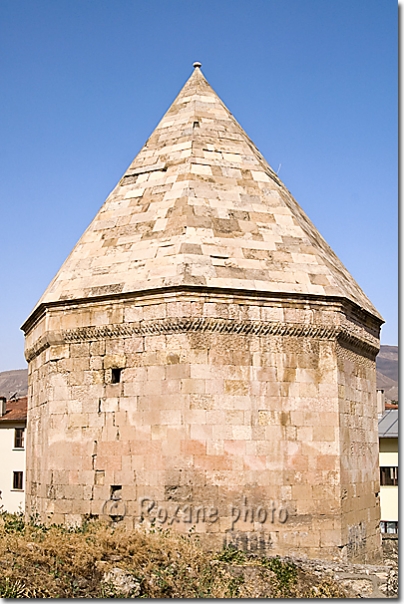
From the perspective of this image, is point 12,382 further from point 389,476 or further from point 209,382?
point 209,382

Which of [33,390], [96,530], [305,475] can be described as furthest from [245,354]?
[33,390]

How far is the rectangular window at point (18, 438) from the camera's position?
97.1ft

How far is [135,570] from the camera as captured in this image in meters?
7.93

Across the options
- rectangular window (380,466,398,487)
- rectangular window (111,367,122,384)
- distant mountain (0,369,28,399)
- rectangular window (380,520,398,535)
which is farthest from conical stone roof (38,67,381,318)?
distant mountain (0,369,28,399)

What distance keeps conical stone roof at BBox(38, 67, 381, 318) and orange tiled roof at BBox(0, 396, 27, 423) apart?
19.5m

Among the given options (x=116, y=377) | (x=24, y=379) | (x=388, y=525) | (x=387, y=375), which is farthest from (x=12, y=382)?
(x=116, y=377)

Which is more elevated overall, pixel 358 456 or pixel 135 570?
pixel 358 456

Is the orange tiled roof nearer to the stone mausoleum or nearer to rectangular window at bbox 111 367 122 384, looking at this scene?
the stone mausoleum

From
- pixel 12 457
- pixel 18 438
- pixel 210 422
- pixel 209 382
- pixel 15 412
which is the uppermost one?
pixel 209 382

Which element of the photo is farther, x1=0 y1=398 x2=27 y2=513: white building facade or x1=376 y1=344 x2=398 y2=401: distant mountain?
x1=376 y1=344 x2=398 y2=401: distant mountain

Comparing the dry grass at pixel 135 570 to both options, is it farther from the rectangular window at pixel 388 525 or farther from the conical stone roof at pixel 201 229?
the rectangular window at pixel 388 525

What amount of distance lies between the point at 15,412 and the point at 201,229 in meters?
22.6

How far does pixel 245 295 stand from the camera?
9641 millimetres

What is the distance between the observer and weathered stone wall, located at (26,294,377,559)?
9.22m
